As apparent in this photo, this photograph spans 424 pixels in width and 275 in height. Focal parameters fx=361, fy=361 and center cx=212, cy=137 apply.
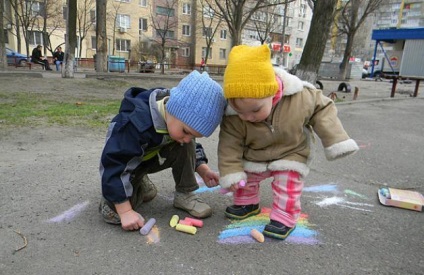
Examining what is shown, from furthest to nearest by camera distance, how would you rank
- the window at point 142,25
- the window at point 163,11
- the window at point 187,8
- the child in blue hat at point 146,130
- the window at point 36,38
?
the window at point 187,8 → the window at point 163,11 → the window at point 142,25 → the window at point 36,38 → the child in blue hat at point 146,130

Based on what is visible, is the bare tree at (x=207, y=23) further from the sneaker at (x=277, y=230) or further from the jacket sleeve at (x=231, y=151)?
the sneaker at (x=277, y=230)

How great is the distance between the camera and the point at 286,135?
1965 millimetres

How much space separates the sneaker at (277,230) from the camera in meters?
1.95

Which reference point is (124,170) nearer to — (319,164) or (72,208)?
(72,208)

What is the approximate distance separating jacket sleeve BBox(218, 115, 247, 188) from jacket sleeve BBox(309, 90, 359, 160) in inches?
16.2

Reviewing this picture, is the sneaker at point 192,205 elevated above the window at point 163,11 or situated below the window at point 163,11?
below

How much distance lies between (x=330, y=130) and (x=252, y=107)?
0.50 metres

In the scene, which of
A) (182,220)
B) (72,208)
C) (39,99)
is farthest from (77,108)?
(182,220)

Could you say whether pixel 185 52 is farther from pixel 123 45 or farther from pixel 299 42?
pixel 299 42

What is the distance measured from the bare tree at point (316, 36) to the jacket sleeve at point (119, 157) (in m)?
7.18

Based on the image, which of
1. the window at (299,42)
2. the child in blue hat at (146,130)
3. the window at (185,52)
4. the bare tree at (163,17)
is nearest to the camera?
the child in blue hat at (146,130)

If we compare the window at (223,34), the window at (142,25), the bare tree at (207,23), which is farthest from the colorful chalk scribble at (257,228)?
the window at (223,34)

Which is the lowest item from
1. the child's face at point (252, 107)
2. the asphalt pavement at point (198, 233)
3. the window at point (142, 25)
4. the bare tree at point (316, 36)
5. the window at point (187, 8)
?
the asphalt pavement at point (198, 233)

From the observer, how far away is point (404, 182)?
3.03m
